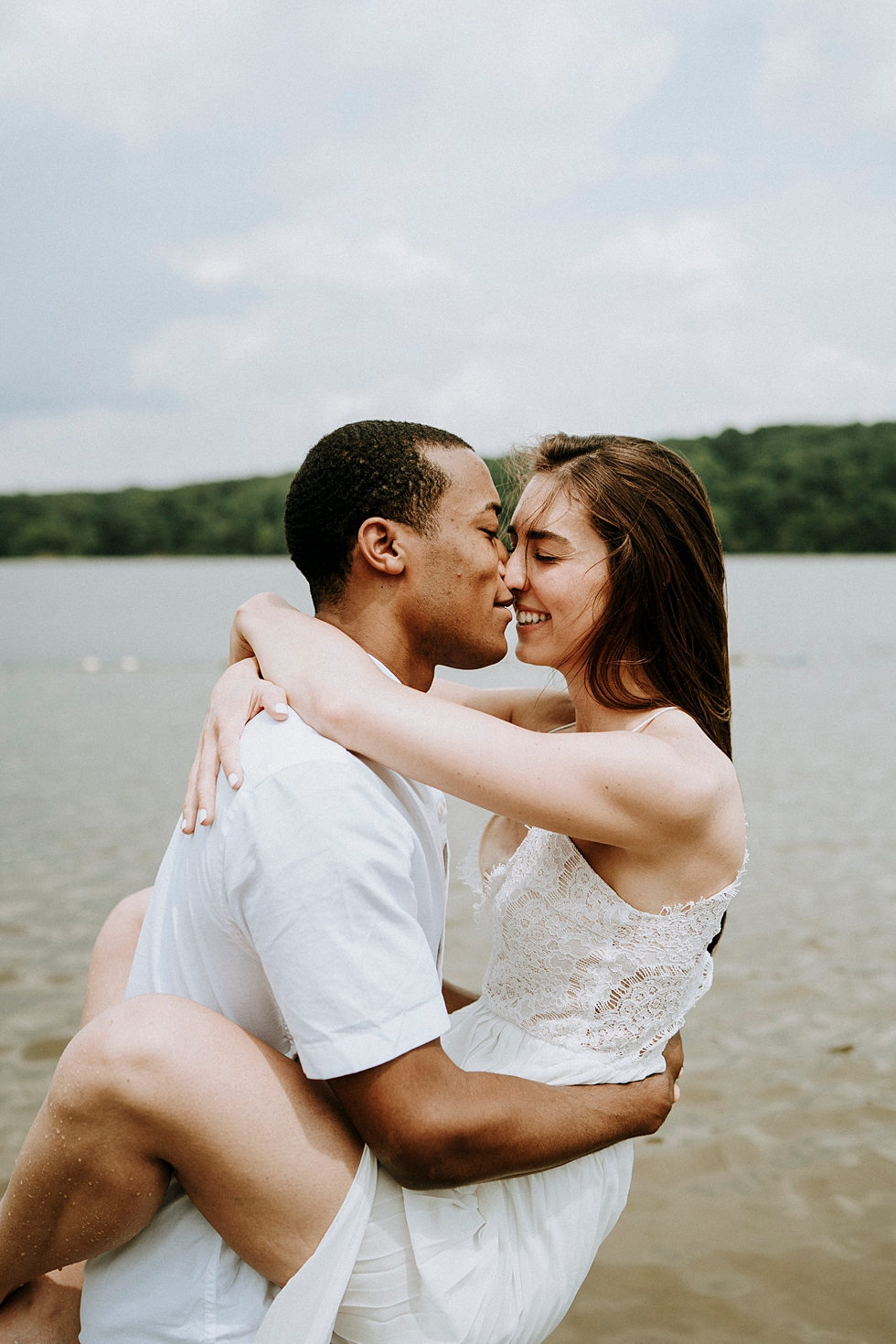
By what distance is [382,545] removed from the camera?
9.74 ft

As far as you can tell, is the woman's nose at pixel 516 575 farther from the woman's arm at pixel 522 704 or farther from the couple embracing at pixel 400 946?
the woman's arm at pixel 522 704

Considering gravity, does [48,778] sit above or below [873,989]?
below

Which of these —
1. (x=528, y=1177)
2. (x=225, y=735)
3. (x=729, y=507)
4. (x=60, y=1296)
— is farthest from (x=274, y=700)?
(x=729, y=507)

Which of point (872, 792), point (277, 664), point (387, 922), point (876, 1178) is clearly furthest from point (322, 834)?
point (872, 792)

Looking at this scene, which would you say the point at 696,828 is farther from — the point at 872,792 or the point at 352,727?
the point at 872,792

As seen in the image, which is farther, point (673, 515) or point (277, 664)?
point (673, 515)

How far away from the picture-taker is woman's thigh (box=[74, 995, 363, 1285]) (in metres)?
2.21

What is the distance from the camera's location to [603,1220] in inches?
112

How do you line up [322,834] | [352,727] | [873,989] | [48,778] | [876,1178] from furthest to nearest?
[48,778] → [873,989] → [876,1178] → [352,727] → [322,834]

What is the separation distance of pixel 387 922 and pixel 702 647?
1344mm

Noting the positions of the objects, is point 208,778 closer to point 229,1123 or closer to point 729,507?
point 229,1123

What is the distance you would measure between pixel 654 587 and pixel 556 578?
0.86 ft

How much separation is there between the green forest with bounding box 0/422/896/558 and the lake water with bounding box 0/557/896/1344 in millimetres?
42827

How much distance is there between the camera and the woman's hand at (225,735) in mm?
2482
